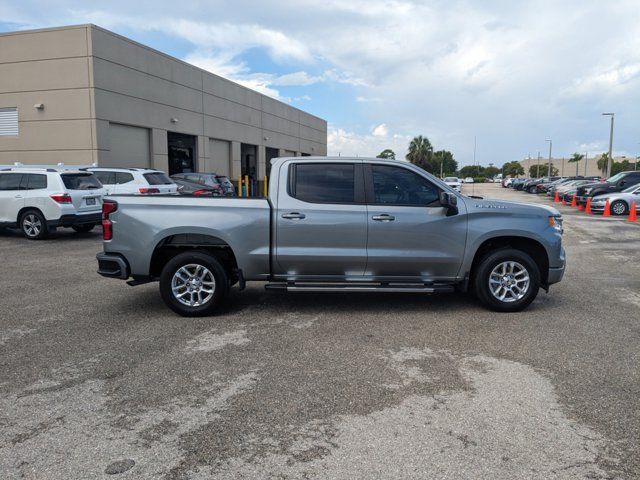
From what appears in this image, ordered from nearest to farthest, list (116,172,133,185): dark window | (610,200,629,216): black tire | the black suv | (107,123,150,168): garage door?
1. (116,172,133,185): dark window
2. (107,123,150,168): garage door
3. (610,200,629,216): black tire
4. the black suv

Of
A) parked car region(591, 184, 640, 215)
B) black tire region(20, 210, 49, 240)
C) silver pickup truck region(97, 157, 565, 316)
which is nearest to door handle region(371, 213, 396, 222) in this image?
silver pickup truck region(97, 157, 565, 316)

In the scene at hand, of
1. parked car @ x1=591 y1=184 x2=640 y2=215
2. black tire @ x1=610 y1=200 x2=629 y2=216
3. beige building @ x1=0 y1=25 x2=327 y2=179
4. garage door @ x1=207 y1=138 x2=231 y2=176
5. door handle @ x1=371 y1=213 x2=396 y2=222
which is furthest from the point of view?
garage door @ x1=207 y1=138 x2=231 y2=176

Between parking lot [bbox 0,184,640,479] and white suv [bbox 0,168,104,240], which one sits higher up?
white suv [bbox 0,168,104,240]

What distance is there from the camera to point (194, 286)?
6.64 metres

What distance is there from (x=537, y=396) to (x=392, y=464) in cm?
167

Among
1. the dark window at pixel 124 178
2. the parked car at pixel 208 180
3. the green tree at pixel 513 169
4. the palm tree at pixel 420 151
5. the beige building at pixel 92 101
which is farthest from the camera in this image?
the green tree at pixel 513 169

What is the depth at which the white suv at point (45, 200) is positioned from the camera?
13547 millimetres

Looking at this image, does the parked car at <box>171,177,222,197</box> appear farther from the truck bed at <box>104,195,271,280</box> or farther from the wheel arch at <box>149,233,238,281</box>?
the truck bed at <box>104,195,271,280</box>

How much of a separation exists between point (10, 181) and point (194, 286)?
32.8 ft

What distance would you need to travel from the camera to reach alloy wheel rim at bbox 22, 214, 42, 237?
45.3 feet

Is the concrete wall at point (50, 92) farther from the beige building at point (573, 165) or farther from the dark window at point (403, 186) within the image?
the beige building at point (573, 165)

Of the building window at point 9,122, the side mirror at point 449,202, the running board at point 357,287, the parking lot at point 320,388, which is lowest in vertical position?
the parking lot at point 320,388

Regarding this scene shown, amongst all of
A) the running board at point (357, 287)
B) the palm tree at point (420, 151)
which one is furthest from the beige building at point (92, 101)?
the palm tree at point (420, 151)

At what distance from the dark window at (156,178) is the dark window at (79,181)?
2.44 metres
